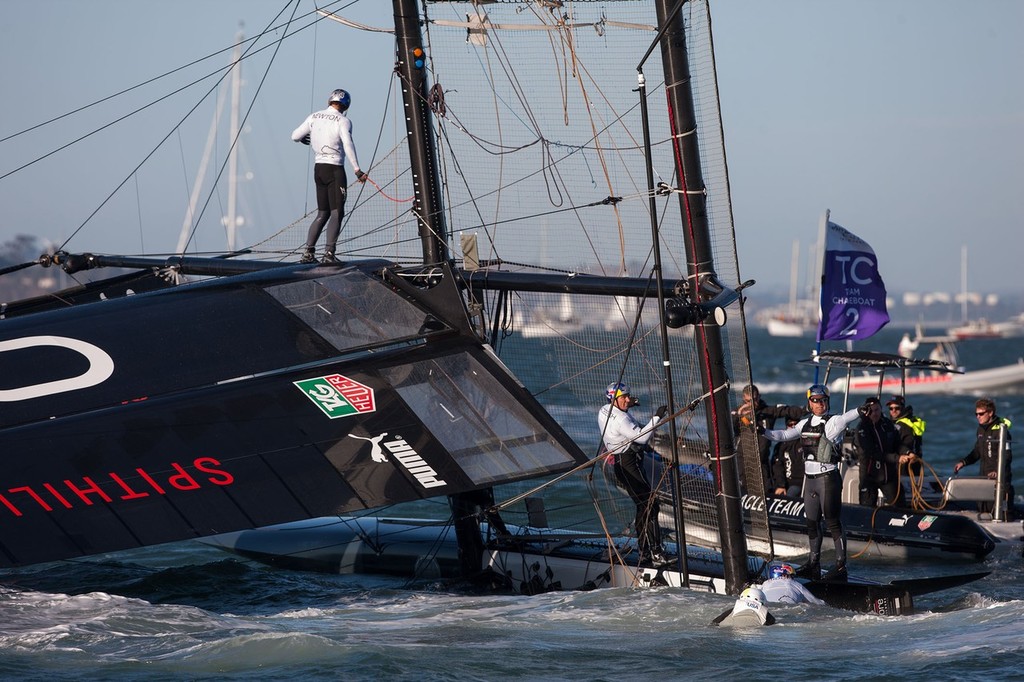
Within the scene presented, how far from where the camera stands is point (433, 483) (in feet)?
31.8

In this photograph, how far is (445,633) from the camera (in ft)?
31.6

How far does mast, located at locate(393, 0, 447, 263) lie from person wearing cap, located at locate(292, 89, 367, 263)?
1.83ft

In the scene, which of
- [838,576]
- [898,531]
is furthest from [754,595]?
[898,531]

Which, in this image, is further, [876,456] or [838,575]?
[876,456]

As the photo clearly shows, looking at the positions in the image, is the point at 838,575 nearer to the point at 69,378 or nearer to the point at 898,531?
the point at 898,531

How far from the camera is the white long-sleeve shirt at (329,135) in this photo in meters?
10.9

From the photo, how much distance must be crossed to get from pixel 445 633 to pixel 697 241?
3.85 metres

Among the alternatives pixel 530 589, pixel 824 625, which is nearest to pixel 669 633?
pixel 824 625

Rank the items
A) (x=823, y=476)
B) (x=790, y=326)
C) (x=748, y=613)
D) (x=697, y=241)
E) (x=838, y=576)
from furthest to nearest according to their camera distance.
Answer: (x=790, y=326)
(x=823, y=476)
(x=838, y=576)
(x=697, y=241)
(x=748, y=613)

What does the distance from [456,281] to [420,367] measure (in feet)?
2.84

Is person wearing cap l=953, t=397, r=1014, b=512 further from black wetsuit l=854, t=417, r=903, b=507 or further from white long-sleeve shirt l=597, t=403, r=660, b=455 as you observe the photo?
white long-sleeve shirt l=597, t=403, r=660, b=455

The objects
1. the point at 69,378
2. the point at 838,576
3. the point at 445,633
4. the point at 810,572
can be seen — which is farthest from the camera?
the point at 810,572

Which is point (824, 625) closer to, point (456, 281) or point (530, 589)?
point (530, 589)

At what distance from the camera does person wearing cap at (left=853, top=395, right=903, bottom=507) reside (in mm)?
13742
